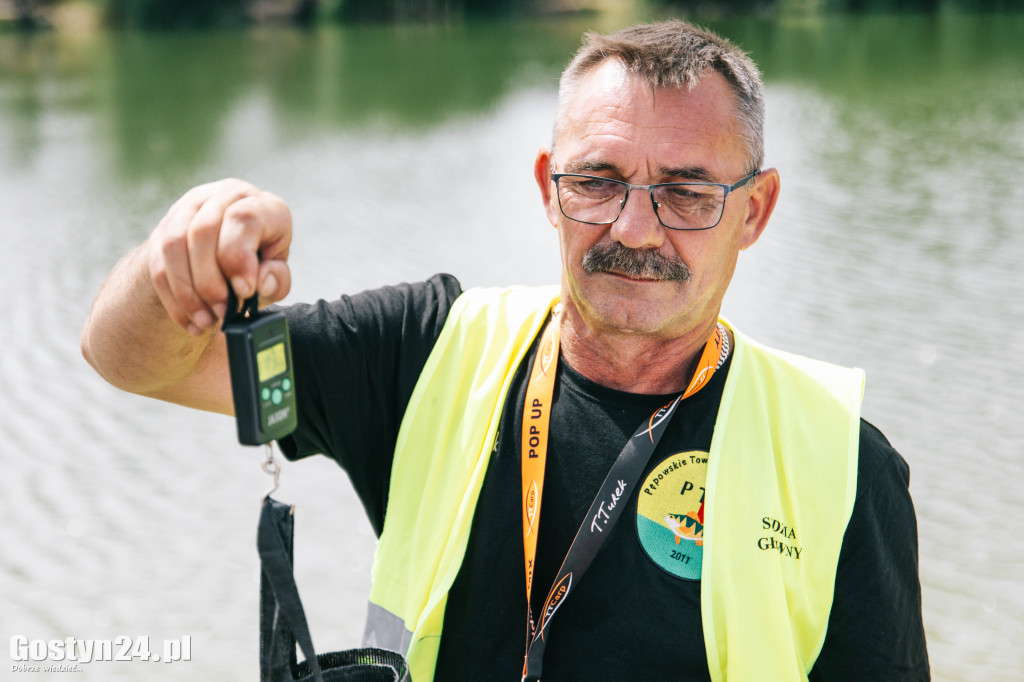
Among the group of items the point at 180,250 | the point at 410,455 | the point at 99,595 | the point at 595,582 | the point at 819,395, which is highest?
the point at 180,250

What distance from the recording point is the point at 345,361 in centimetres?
229

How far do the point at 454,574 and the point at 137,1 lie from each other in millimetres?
49445

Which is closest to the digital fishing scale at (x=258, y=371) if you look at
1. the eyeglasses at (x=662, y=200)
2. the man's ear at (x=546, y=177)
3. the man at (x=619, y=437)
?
the man at (x=619, y=437)

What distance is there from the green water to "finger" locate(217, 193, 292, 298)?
11.1ft

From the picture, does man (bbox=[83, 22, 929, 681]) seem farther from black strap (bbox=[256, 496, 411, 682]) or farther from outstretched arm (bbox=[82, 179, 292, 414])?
black strap (bbox=[256, 496, 411, 682])

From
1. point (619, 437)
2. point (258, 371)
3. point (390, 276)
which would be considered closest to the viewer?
point (258, 371)

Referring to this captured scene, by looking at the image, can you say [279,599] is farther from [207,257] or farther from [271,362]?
[207,257]

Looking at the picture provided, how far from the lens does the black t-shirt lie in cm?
209

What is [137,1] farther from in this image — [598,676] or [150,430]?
[598,676]

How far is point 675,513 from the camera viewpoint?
219cm

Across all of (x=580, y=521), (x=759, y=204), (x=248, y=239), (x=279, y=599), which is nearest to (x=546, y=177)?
(x=759, y=204)

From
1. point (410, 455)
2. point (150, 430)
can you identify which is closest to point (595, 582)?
point (410, 455)

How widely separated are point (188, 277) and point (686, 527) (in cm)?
117

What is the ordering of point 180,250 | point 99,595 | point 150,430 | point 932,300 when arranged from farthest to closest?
point 932,300 → point 150,430 → point 99,595 → point 180,250
